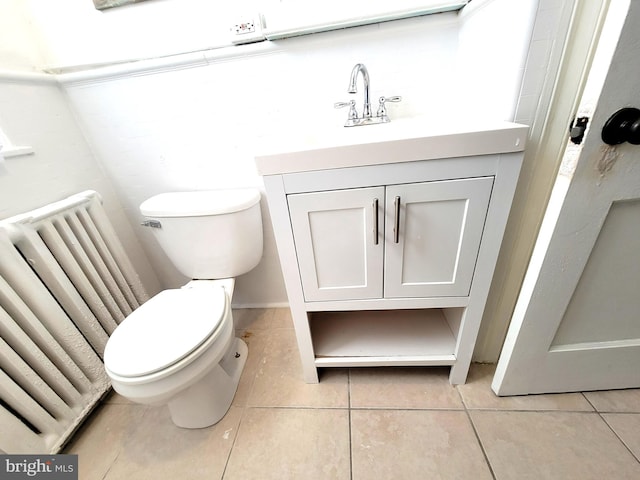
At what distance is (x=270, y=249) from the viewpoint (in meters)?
1.29

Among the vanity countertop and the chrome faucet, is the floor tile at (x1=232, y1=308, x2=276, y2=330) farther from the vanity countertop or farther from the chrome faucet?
the chrome faucet

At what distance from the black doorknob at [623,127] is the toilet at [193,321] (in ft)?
3.40

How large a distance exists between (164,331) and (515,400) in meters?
1.25

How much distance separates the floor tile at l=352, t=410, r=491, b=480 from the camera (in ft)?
2.45

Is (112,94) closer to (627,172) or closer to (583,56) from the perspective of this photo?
(583,56)

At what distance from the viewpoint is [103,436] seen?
929 mm

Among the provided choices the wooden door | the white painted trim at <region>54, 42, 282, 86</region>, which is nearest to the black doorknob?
the wooden door

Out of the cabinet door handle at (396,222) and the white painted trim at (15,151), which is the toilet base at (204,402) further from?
the white painted trim at (15,151)

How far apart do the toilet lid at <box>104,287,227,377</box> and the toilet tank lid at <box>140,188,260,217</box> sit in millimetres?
303

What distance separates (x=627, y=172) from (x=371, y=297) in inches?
27.5

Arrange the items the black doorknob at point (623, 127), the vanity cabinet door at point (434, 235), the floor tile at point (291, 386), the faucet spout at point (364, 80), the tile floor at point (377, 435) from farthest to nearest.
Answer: the floor tile at point (291, 386), the faucet spout at point (364, 80), the tile floor at point (377, 435), the vanity cabinet door at point (434, 235), the black doorknob at point (623, 127)

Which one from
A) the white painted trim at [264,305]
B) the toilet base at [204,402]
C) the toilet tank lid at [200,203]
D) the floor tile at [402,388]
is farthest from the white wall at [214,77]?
the floor tile at [402,388]

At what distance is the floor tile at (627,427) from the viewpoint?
0.76m

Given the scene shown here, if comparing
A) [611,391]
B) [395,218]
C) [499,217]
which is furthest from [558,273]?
[611,391]
